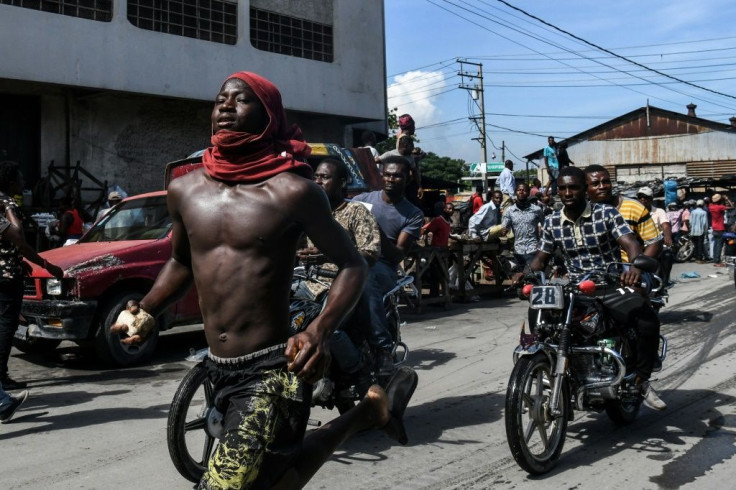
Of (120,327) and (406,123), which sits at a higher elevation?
(406,123)

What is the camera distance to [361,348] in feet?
18.5

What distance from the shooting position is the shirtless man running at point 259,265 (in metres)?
2.80

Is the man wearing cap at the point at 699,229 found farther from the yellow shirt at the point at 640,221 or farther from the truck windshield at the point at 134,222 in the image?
the truck windshield at the point at 134,222

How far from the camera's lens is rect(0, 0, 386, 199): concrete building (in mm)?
16359

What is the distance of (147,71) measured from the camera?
702 inches

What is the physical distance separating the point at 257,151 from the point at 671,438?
4.04 metres

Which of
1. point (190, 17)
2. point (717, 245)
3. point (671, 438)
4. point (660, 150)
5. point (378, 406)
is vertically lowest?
point (671, 438)

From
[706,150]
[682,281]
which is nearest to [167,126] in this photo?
[682,281]

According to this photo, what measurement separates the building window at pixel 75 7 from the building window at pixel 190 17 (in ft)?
2.11

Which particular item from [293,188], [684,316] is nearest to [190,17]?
[684,316]

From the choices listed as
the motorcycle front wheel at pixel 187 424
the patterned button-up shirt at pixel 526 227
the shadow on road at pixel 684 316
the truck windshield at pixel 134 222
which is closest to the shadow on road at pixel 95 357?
the truck windshield at pixel 134 222

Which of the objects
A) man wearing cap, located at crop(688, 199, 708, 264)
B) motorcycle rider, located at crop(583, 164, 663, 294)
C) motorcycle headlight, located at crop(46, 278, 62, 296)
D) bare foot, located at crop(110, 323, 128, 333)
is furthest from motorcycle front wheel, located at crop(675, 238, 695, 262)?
bare foot, located at crop(110, 323, 128, 333)

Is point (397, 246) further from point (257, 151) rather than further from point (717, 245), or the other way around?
point (717, 245)

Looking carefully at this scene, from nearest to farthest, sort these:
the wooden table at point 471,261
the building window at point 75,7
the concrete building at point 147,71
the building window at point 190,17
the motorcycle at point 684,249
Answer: the wooden table at point 471,261, the building window at point 75,7, the concrete building at point 147,71, the building window at point 190,17, the motorcycle at point 684,249
